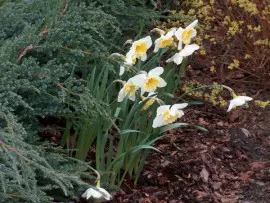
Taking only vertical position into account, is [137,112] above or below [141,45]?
below

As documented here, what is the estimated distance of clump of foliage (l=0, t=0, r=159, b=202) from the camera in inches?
91.4

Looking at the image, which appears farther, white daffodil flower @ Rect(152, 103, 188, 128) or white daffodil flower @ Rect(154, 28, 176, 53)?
white daffodil flower @ Rect(154, 28, 176, 53)

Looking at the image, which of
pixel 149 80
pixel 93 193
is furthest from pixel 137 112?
pixel 93 193

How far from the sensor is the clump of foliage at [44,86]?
232 centimetres

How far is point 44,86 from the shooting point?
8.69 feet

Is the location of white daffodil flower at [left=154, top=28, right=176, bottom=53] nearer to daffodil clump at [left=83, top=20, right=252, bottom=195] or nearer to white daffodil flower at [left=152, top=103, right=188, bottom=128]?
daffodil clump at [left=83, top=20, right=252, bottom=195]

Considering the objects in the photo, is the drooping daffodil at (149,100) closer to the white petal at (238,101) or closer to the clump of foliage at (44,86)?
the clump of foliage at (44,86)

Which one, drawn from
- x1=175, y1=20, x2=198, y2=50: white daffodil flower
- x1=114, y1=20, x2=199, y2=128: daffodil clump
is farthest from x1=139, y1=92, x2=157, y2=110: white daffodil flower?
x1=175, y1=20, x2=198, y2=50: white daffodil flower

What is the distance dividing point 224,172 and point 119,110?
80 cm

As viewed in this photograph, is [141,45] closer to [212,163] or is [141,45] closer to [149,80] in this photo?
[149,80]

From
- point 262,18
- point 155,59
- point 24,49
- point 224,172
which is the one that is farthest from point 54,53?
point 262,18

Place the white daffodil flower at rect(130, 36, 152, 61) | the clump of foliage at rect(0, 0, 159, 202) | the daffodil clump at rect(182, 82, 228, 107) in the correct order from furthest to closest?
the daffodil clump at rect(182, 82, 228, 107) < the white daffodil flower at rect(130, 36, 152, 61) < the clump of foliage at rect(0, 0, 159, 202)

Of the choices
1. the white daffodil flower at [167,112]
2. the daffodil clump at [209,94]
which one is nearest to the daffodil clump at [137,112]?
the white daffodil flower at [167,112]

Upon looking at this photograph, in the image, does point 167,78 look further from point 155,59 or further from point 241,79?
point 241,79
